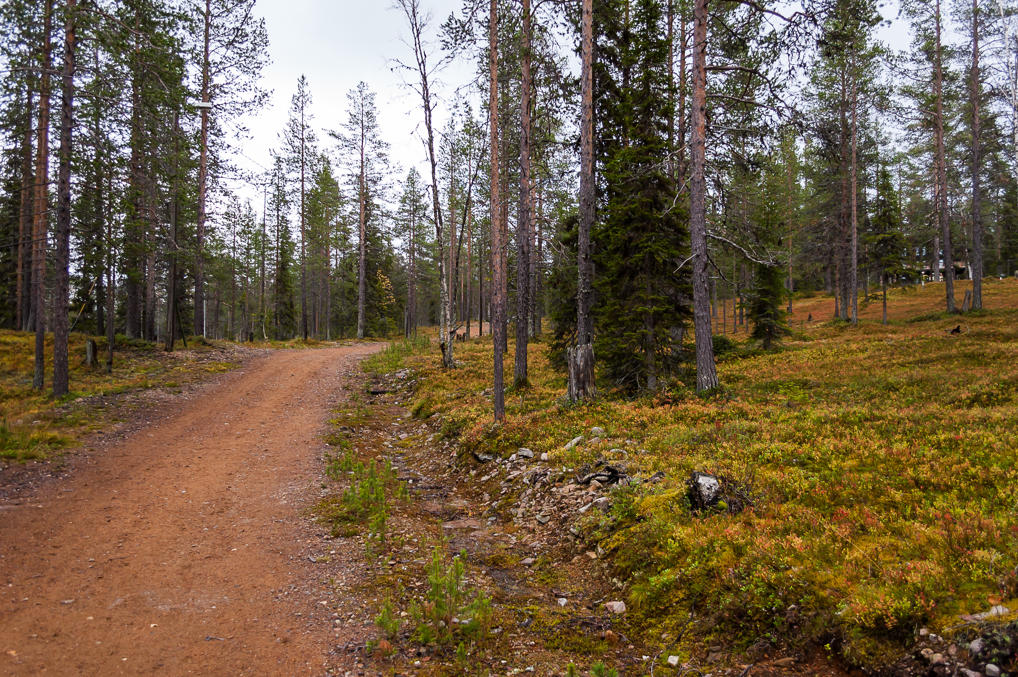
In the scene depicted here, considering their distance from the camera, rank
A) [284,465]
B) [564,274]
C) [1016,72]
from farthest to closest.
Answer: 1. [1016,72]
2. [564,274]
3. [284,465]

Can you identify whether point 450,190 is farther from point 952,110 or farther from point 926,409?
point 952,110

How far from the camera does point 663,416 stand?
10.2 metres

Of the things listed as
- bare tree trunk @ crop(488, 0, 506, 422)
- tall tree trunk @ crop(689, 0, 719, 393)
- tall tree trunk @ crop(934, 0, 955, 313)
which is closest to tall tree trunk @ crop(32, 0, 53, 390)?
bare tree trunk @ crop(488, 0, 506, 422)

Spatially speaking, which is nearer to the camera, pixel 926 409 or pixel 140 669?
pixel 140 669

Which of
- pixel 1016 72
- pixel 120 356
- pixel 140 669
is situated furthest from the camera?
pixel 1016 72

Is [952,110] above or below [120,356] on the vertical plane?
above

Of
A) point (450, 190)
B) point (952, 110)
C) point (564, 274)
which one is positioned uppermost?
point (952, 110)

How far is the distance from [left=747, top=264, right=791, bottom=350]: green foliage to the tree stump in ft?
45.2

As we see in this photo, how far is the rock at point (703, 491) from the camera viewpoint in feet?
19.1

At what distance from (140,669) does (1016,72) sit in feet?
140

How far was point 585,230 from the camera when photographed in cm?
1255

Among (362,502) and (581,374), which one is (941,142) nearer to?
(581,374)

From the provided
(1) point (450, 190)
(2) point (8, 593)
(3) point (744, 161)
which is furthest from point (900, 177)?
(2) point (8, 593)

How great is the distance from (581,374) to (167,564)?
891 centimetres
